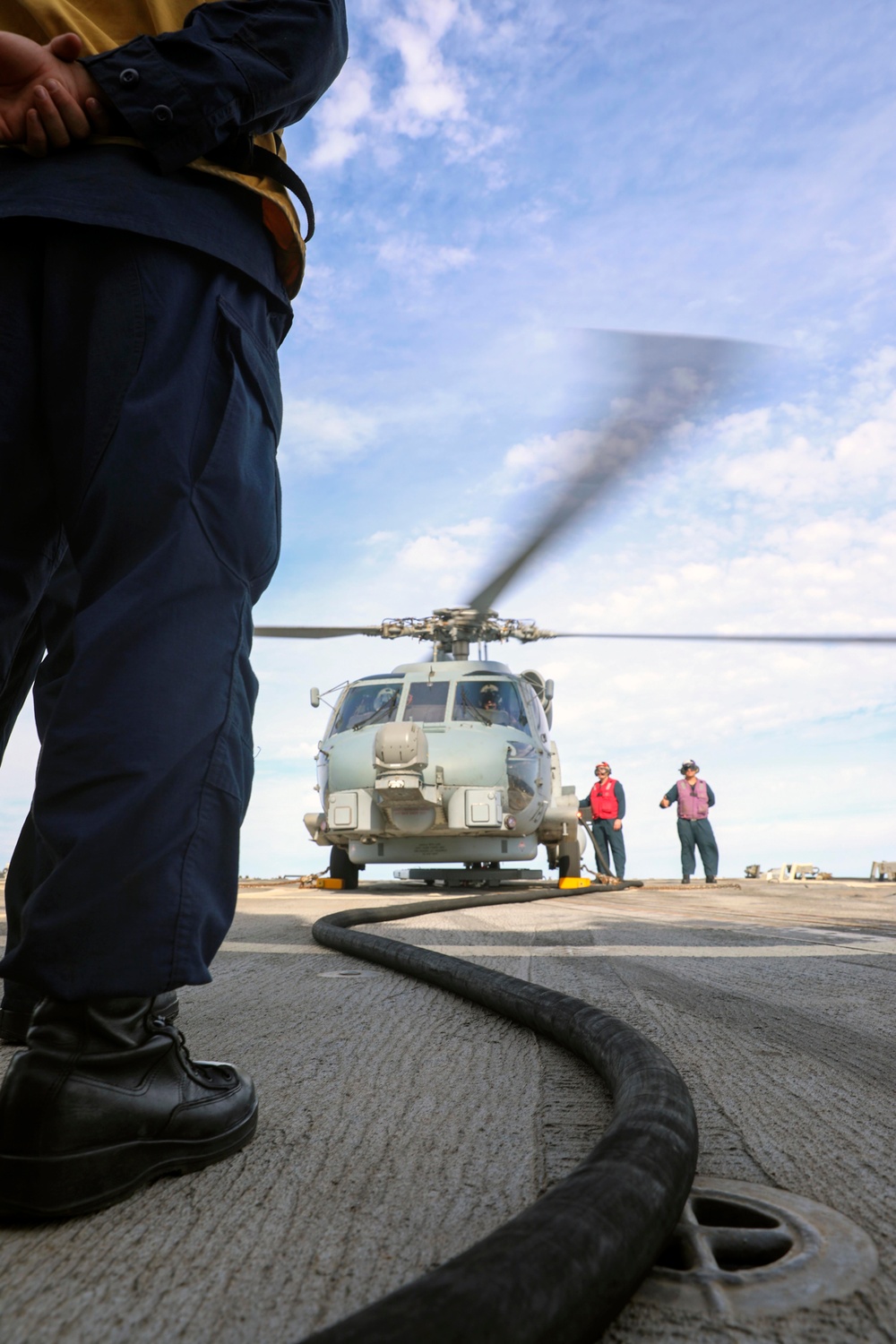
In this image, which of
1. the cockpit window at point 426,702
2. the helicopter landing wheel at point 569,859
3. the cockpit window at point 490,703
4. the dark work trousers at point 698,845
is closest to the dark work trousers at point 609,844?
the dark work trousers at point 698,845

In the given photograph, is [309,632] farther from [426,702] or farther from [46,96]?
[46,96]

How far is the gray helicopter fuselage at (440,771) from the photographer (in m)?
7.73

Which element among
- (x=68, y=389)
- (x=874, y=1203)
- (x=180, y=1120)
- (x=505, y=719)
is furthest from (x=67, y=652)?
(x=505, y=719)

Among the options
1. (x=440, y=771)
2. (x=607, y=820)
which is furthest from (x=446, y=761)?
(x=607, y=820)

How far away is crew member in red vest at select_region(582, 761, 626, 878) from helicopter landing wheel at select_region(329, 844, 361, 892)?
401 cm

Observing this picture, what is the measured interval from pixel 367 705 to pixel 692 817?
4.99 metres

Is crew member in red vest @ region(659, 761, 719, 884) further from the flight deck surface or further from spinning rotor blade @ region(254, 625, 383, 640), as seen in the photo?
the flight deck surface

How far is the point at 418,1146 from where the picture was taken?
0.86 meters

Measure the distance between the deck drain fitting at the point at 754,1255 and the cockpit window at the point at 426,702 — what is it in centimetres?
765

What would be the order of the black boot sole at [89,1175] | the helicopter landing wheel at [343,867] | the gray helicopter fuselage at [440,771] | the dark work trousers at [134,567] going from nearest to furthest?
the black boot sole at [89,1175]
the dark work trousers at [134,567]
the gray helicopter fuselage at [440,771]
the helicopter landing wheel at [343,867]

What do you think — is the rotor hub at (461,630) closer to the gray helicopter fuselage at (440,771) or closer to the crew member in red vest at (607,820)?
the gray helicopter fuselage at (440,771)

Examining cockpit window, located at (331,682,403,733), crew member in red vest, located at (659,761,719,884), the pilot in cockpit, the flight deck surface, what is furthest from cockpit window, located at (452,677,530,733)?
the flight deck surface

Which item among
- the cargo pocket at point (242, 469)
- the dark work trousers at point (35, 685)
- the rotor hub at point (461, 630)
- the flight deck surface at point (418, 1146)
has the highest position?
the rotor hub at point (461, 630)

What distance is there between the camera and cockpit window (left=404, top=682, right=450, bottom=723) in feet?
27.8
